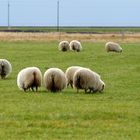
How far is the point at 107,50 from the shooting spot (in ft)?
166

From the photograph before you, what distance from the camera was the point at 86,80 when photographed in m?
20.6

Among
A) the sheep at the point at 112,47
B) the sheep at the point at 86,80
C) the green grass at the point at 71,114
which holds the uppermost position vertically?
the sheep at the point at 112,47

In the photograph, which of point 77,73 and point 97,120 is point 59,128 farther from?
point 77,73

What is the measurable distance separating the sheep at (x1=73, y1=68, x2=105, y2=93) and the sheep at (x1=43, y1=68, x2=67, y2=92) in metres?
0.43

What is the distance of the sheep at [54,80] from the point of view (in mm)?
20406

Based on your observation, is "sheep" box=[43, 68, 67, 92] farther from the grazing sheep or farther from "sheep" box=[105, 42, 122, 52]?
"sheep" box=[105, 42, 122, 52]

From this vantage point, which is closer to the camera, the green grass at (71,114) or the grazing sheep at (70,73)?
the green grass at (71,114)

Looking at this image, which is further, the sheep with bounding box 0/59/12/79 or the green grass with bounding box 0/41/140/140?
the sheep with bounding box 0/59/12/79

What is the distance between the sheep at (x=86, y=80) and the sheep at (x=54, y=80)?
1.42 feet

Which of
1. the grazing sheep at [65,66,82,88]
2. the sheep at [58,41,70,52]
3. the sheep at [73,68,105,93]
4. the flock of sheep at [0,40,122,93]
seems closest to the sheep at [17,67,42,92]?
the flock of sheep at [0,40,122,93]

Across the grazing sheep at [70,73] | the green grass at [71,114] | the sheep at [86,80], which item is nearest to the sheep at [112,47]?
the green grass at [71,114]

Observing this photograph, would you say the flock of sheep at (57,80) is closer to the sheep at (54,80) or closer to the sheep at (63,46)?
the sheep at (54,80)

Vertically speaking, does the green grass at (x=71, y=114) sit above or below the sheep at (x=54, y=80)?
below

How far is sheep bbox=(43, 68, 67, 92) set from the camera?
20406 mm
